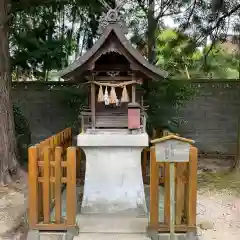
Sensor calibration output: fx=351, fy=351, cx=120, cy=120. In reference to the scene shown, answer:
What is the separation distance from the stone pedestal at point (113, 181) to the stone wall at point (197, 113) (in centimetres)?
457

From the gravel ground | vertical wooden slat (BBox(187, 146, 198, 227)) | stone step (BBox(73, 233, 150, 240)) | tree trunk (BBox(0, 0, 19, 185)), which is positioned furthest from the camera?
tree trunk (BBox(0, 0, 19, 185))

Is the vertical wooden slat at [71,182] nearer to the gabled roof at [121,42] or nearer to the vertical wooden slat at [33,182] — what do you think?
the vertical wooden slat at [33,182]

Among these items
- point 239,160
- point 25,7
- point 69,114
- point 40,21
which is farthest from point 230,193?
point 40,21

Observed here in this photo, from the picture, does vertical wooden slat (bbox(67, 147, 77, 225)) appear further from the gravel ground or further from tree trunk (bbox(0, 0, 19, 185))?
tree trunk (bbox(0, 0, 19, 185))

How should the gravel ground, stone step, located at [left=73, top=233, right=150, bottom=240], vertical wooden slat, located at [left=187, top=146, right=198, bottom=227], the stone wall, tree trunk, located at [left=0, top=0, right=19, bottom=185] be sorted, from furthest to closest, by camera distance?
the stone wall < tree trunk, located at [left=0, top=0, right=19, bottom=185] < the gravel ground < stone step, located at [left=73, top=233, right=150, bottom=240] < vertical wooden slat, located at [left=187, top=146, right=198, bottom=227]

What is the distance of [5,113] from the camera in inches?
276

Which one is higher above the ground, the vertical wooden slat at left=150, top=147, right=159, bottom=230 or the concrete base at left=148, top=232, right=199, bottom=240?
the vertical wooden slat at left=150, top=147, right=159, bottom=230

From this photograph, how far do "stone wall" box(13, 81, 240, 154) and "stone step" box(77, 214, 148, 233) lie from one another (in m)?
4.98

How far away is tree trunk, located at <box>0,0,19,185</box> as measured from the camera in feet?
22.7

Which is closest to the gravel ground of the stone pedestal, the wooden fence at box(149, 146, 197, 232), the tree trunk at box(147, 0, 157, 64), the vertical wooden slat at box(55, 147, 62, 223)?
the wooden fence at box(149, 146, 197, 232)

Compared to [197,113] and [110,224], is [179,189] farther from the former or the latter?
[197,113]

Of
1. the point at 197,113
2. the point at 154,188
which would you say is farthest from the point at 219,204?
the point at 197,113

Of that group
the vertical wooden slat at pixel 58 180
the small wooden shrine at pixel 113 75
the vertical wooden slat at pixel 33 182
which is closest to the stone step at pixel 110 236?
the vertical wooden slat at pixel 58 180

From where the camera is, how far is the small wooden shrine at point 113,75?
5.13 metres
